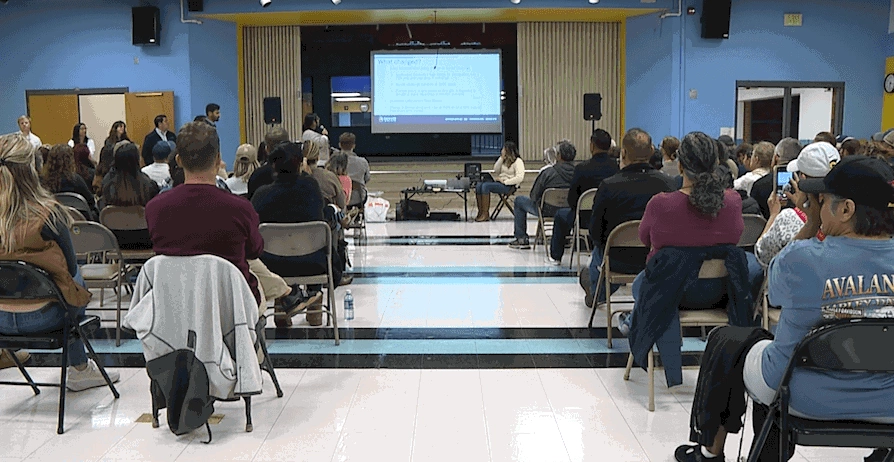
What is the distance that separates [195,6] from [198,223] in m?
10.0

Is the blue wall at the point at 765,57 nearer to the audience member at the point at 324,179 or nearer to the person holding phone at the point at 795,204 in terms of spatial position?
the audience member at the point at 324,179

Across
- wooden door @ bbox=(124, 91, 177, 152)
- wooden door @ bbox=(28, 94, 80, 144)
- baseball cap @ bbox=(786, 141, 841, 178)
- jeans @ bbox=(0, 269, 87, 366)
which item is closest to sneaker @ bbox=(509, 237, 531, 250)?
baseball cap @ bbox=(786, 141, 841, 178)

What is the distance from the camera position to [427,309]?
18.8 feet

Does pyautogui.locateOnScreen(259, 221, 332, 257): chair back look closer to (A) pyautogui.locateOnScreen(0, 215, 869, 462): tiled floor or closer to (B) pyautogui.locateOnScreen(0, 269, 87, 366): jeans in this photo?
(A) pyautogui.locateOnScreen(0, 215, 869, 462): tiled floor

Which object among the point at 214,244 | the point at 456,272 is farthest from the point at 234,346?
the point at 456,272

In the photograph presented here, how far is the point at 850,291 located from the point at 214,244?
2.28m

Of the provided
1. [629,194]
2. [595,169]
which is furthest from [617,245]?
[595,169]

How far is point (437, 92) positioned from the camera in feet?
45.5

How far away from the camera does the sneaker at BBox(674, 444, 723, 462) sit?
2.81m

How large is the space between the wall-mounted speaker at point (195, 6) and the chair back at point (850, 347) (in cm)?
1168

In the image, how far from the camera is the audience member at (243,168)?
634 cm

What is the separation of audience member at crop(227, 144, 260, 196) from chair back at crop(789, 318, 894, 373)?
16.3ft

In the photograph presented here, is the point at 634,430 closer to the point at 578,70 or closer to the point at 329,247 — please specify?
the point at 329,247

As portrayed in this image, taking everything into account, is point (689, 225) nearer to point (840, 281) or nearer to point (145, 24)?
point (840, 281)
